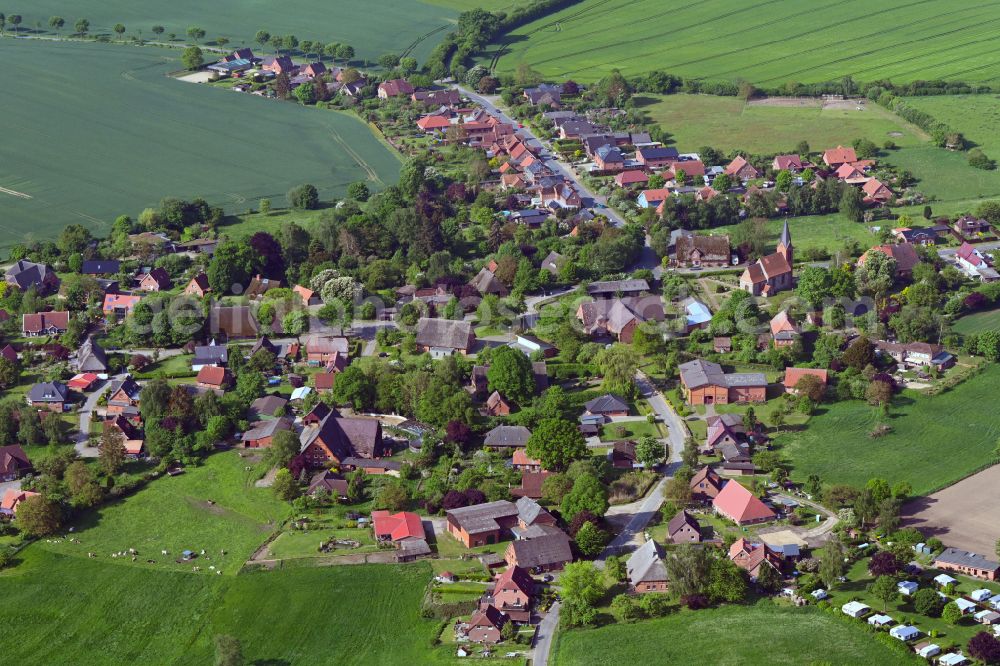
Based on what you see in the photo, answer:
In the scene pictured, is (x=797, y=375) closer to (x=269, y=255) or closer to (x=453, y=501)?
(x=453, y=501)

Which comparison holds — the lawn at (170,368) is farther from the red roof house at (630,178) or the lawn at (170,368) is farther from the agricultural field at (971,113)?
the agricultural field at (971,113)

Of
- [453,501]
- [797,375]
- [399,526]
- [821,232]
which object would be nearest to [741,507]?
[453,501]

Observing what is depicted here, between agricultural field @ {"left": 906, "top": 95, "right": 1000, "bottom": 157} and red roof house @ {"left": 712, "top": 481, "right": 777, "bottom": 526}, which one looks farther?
agricultural field @ {"left": 906, "top": 95, "right": 1000, "bottom": 157}

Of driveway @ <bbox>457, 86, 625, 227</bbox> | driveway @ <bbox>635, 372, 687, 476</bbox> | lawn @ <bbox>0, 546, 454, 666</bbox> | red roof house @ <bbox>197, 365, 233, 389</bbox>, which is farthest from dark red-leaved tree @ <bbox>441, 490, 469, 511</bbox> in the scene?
driveway @ <bbox>457, 86, 625, 227</bbox>

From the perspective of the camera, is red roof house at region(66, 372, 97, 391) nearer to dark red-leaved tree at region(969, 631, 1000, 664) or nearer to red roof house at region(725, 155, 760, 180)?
dark red-leaved tree at region(969, 631, 1000, 664)

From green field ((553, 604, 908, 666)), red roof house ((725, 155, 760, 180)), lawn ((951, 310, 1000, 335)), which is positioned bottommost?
green field ((553, 604, 908, 666))
